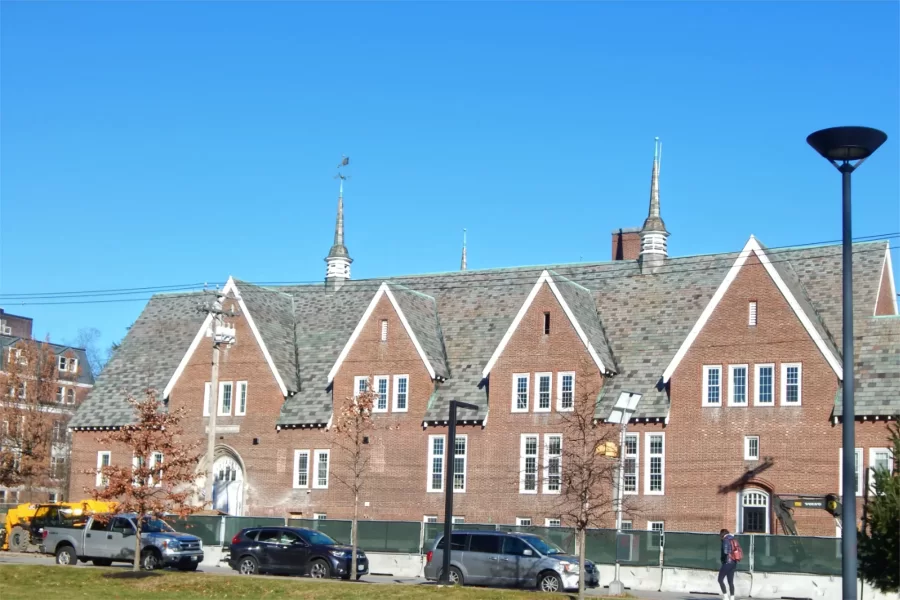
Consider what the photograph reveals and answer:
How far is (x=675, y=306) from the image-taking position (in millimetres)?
57250

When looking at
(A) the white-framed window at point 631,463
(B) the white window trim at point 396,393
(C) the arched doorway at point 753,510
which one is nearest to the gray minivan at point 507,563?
(C) the arched doorway at point 753,510

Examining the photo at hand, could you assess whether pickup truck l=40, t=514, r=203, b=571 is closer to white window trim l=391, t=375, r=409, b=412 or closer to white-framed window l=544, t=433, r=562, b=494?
white window trim l=391, t=375, r=409, b=412

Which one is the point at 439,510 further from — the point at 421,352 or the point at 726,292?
the point at 726,292

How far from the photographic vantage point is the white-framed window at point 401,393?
191 ft

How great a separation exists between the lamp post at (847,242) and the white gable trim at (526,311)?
111ft

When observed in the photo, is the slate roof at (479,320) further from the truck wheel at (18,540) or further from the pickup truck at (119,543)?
the pickup truck at (119,543)

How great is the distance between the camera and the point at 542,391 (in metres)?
55.2

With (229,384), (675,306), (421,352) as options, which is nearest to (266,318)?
(229,384)

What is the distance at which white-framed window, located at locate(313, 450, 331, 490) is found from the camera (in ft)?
194

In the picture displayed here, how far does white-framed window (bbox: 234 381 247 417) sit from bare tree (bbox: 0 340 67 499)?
2316 centimetres

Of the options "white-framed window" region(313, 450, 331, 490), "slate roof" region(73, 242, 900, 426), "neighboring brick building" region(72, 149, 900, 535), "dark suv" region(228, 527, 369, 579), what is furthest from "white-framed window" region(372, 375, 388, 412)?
"dark suv" region(228, 527, 369, 579)

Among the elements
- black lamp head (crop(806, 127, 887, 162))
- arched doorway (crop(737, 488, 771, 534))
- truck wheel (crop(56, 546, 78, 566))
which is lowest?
truck wheel (crop(56, 546, 78, 566))

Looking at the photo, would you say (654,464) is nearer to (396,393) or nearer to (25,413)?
(396,393)

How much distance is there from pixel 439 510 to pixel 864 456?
1874 centimetres
